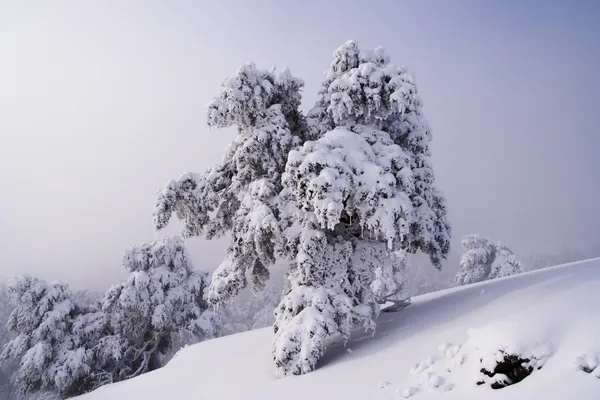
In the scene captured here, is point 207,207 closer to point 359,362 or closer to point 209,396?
point 209,396

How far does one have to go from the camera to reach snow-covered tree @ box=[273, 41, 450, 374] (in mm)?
7984

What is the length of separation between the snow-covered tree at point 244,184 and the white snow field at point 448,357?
8.10ft

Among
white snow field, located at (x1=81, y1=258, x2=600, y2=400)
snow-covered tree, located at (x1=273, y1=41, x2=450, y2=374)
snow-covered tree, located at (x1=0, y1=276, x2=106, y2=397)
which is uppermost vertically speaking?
snow-covered tree, located at (x1=273, y1=41, x2=450, y2=374)

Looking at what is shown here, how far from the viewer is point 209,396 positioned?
829 cm

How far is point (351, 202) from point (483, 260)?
28.8 m

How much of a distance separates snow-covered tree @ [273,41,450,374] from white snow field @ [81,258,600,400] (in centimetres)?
75

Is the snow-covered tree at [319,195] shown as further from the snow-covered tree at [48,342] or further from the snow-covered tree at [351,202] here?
the snow-covered tree at [48,342]

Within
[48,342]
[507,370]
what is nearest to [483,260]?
[507,370]

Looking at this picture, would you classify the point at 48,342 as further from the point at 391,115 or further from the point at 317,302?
the point at 391,115

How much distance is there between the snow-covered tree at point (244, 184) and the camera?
971 cm

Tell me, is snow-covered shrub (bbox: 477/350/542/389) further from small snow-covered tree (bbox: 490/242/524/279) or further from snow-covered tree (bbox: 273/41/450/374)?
small snow-covered tree (bbox: 490/242/524/279)

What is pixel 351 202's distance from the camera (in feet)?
28.1

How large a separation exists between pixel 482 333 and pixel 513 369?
808 millimetres

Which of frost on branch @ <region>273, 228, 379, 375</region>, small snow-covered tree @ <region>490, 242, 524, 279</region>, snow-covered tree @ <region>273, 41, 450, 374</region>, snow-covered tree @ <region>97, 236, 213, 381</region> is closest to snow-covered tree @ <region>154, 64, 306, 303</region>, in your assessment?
snow-covered tree @ <region>273, 41, 450, 374</region>
